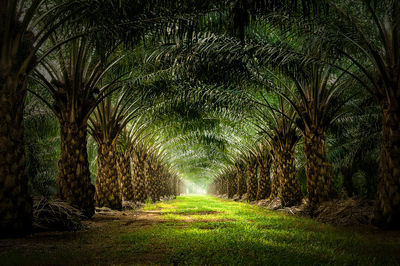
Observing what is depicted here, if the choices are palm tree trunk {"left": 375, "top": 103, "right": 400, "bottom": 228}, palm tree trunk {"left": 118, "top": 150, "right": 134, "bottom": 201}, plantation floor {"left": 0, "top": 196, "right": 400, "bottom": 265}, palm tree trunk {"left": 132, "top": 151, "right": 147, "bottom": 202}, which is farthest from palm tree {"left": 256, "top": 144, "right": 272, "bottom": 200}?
plantation floor {"left": 0, "top": 196, "right": 400, "bottom": 265}

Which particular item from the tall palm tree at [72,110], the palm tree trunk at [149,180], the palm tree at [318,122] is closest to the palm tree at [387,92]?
the palm tree at [318,122]

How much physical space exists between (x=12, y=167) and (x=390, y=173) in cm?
732

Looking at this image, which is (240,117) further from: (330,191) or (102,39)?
(102,39)

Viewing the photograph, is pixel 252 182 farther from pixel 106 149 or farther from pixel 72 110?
pixel 72 110

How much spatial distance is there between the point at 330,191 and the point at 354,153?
158 inches

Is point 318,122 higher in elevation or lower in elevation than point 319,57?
lower

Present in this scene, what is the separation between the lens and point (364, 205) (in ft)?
27.0

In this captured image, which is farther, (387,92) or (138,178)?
(138,178)

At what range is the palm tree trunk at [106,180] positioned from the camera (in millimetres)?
12148

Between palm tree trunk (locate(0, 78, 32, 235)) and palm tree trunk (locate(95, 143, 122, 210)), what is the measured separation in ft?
21.2

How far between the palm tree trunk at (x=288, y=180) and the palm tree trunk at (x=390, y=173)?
6.72 metres

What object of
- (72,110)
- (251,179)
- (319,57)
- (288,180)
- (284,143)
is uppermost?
(319,57)

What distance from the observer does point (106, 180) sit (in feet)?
39.9

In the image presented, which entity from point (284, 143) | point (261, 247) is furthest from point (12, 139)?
point (284, 143)
